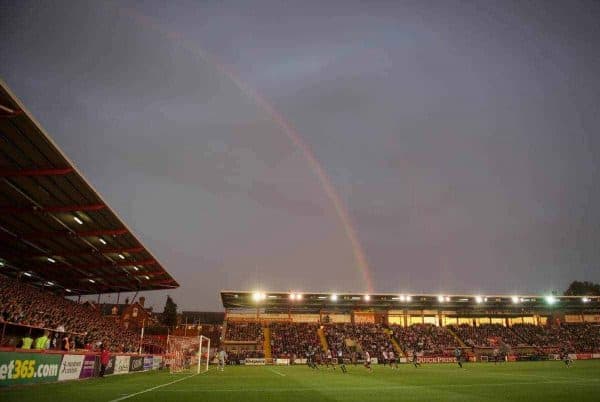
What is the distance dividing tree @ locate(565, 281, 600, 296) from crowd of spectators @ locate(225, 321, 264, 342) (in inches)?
4216

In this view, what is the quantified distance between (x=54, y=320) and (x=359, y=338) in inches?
1738

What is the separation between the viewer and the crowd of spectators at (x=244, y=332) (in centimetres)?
6106

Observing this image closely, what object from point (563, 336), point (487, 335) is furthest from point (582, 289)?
point (487, 335)

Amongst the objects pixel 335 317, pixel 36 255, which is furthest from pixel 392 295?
pixel 36 255

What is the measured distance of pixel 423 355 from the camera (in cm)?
5541

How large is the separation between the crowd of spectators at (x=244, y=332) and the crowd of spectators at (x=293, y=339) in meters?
2.18

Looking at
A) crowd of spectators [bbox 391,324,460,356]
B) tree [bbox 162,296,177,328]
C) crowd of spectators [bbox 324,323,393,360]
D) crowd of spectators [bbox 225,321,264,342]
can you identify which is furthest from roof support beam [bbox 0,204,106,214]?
tree [bbox 162,296,177,328]

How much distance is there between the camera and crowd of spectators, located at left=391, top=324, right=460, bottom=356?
196 ft

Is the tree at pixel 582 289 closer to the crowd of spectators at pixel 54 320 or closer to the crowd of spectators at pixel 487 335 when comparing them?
the crowd of spectators at pixel 487 335

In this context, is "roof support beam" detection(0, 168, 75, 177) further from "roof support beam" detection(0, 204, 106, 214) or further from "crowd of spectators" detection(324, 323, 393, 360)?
"crowd of spectators" detection(324, 323, 393, 360)

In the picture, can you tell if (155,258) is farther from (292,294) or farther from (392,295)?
(392,295)

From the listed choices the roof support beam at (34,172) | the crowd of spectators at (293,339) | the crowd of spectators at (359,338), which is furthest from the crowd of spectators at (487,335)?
the roof support beam at (34,172)

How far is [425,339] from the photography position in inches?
2499

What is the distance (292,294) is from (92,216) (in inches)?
1595
